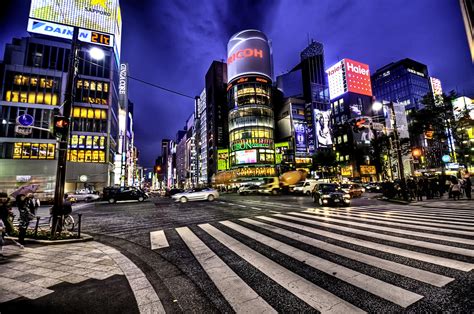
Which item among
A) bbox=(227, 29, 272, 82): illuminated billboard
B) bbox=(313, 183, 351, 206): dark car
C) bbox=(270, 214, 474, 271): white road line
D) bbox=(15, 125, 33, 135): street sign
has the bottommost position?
bbox=(270, 214, 474, 271): white road line

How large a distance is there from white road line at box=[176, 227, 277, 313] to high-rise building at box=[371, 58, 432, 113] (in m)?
137

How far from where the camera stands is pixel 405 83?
4604 inches

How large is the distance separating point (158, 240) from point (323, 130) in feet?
272

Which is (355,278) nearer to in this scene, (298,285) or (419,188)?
(298,285)

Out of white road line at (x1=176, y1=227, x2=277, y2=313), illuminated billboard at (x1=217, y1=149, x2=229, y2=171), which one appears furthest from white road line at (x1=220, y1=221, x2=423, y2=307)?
illuminated billboard at (x1=217, y1=149, x2=229, y2=171)

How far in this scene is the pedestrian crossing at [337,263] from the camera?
2992 millimetres

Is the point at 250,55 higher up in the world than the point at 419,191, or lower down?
higher up

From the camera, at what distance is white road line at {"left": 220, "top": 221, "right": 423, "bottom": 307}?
2935 millimetres

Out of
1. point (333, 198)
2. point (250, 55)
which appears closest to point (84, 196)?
point (333, 198)

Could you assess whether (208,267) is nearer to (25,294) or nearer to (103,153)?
(25,294)

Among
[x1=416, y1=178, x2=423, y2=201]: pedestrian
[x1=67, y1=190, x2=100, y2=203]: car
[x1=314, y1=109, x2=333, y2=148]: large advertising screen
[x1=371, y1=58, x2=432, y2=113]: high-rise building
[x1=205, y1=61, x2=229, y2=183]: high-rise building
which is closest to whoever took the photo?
[x1=416, y1=178, x2=423, y2=201]: pedestrian

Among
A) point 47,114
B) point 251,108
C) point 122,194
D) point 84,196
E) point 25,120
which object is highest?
point 251,108

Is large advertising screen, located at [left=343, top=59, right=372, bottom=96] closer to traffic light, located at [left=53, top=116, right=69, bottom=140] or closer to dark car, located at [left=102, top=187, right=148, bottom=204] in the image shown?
dark car, located at [left=102, top=187, right=148, bottom=204]

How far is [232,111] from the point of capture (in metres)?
76.6
